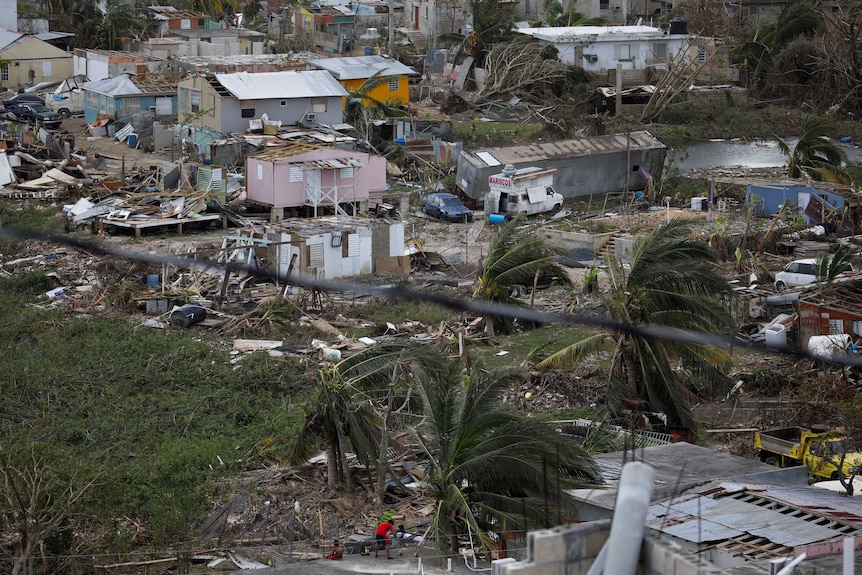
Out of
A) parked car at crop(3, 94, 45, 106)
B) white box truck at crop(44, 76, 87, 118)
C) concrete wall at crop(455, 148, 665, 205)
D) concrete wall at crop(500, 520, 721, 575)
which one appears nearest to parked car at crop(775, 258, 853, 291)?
concrete wall at crop(455, 148, 665, 205)

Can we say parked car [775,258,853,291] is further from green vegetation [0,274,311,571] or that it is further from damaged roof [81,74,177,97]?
damaged roof [81,74,177,97]

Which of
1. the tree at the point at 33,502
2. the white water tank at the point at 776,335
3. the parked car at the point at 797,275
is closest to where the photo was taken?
the tree at the point at 33,502

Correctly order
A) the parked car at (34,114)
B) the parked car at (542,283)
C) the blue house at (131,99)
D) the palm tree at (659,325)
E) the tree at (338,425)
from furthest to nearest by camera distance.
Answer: the blue house at (131,99)
the parked car at (34,114)
the parked car at (542,283)
the palm tree at (659,325)
the tree at (338,425)

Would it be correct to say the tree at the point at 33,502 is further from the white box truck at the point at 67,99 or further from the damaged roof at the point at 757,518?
the white box truck at the point at 67,99

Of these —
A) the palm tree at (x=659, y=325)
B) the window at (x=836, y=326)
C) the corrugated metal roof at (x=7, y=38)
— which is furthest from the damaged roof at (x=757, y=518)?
the corrugated metal roof at (x=7, y=38)

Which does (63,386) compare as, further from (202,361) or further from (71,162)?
(71,162)

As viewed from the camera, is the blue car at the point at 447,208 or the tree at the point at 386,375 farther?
the blue car at the point at 447,208

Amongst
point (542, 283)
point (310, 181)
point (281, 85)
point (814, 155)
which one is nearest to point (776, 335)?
point (542, 283)
